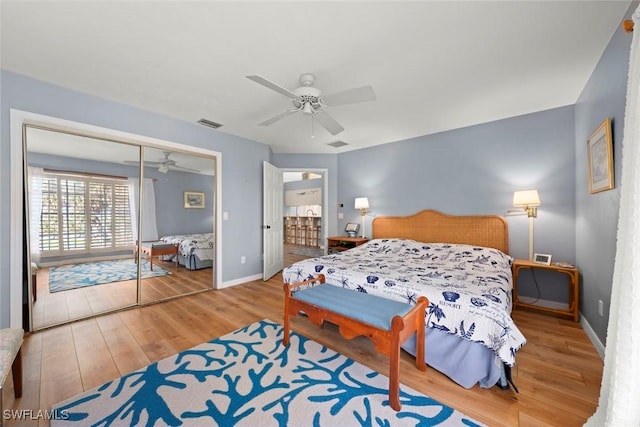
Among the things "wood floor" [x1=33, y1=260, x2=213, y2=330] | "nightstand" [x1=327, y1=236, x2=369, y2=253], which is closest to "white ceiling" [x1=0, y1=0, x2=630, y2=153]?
"wood floor" [x1=33, y1=260, x2=213, y2=330]

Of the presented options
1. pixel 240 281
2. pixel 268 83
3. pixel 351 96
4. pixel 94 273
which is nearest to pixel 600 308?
pixel 351 96

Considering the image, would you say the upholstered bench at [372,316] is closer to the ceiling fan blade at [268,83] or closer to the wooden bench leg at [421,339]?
the wooden bench leg at [421,339]

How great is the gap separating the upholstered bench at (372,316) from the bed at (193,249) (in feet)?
7.97

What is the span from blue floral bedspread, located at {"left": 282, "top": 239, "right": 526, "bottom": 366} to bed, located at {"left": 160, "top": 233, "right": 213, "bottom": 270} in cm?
189

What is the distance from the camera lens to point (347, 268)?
2643 mm

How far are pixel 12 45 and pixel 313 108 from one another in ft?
8.24

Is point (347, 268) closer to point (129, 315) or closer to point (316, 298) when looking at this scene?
point (316, 298)

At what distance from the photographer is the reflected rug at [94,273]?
2.95 metres

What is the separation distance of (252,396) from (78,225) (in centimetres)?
295

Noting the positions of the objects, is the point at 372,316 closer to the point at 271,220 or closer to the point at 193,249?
the point at 271,220

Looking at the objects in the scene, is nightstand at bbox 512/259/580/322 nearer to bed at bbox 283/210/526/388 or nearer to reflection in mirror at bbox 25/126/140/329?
bed at bbox 283/210/526/388

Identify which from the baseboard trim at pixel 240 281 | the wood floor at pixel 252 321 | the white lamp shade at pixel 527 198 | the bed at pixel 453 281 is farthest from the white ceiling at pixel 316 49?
the baseboard trim at pixel 240 281

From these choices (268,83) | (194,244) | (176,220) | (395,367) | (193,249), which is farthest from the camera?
(193,249)

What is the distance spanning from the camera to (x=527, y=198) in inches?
119
